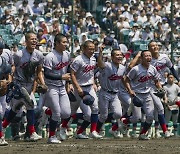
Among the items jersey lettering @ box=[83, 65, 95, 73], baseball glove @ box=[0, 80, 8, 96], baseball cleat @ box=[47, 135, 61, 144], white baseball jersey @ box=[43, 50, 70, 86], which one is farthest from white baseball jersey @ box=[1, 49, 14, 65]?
jersey lettering @ box=[83, 65, 95, 73]

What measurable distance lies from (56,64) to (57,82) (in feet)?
1.03

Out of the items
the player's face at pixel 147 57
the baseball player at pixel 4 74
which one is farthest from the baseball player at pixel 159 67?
the baseball player at pixel 4 74

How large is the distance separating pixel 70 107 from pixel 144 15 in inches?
419

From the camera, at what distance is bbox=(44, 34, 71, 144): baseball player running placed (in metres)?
13.4

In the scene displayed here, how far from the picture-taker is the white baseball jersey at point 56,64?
13477 millimetres

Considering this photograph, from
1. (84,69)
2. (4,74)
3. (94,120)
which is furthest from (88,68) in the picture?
(4,74)

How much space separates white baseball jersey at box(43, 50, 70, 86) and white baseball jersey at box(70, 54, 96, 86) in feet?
1.73

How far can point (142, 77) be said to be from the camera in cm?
1511

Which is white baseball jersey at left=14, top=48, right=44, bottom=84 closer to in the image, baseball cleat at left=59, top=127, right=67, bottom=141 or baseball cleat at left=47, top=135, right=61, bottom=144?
baseball cleat at left=47, top=135, right=61, bottom=144

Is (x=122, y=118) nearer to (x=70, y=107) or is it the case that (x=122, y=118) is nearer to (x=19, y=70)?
(x=70, y=107)

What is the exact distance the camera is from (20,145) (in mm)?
12781

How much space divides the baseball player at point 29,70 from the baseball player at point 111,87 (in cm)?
186

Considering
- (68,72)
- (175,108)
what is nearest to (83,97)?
(68,72)

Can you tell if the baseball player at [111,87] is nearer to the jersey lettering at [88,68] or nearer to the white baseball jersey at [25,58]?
the jersey lettering at [88,68]
